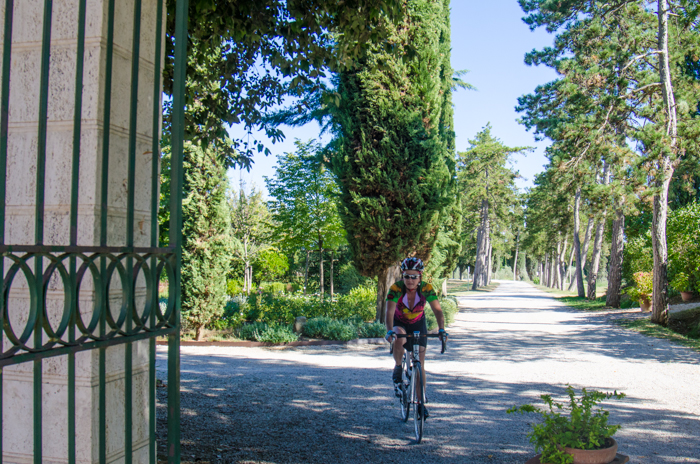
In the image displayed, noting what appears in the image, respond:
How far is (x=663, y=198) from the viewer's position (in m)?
15.4

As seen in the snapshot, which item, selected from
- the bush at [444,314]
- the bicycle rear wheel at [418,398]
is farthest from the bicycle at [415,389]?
the bush at [444,314]

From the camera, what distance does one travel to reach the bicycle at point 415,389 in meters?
5.17

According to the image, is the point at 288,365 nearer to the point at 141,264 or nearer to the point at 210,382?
the point at 210,382

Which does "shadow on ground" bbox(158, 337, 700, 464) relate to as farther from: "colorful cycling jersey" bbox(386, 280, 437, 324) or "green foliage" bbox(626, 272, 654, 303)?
"green foliage" bbox(626, 272, 654, 303)

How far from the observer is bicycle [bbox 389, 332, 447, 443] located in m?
5.17

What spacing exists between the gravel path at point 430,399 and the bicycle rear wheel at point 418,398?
0.16m

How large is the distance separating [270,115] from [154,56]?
12630 mm

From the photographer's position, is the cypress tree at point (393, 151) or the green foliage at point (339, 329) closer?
the green foliage at point (339, 329)

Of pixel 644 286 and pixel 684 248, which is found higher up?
pixel 684 248

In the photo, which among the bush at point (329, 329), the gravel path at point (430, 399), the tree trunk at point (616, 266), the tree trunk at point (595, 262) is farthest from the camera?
the tree trunk at point (595, 262)

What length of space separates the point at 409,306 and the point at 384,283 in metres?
8.36

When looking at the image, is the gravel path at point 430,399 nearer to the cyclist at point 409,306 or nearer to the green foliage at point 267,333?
the green foliage at point 267,333

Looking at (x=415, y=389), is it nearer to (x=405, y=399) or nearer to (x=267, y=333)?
(x=405, y=399)

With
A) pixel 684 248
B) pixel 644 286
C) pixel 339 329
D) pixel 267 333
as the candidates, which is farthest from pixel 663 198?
pixel 267 333
